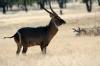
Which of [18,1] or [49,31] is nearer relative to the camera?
[49,31]

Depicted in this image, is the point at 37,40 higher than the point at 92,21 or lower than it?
higher

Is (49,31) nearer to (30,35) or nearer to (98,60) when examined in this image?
(30,35)

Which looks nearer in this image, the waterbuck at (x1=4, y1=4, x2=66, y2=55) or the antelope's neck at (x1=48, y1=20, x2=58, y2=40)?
the waterbuck at (x1=4, y1=4, x2=66, y2=55)

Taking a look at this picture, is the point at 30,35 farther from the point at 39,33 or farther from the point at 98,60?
the point at 98,60

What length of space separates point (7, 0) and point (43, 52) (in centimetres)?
7471

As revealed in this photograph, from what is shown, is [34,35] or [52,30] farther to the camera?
[52,30]

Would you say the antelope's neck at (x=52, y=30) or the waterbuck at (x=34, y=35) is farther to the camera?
the antelope's neck at (x=52, y=30)

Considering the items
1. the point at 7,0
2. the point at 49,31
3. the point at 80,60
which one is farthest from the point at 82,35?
the point at 7,0

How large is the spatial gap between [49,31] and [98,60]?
3.81m

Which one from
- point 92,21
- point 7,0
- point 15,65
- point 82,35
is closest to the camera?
point 15,65

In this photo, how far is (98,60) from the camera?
11391 millimetres

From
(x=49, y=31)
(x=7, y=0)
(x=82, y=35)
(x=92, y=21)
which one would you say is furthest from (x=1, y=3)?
(x=49, y=31)

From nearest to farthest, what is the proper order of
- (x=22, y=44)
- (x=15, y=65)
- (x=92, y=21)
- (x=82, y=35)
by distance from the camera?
(x=15, y=65) → (x=22, y=44) → (x=82, y=35) → (x=92, y=21)

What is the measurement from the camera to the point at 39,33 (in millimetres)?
14445
